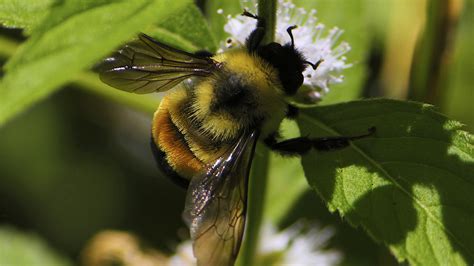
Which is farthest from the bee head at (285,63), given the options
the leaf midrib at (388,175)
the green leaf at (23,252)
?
the green leaf at (23,252)

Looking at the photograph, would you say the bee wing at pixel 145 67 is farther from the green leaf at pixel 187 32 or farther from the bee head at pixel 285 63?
the bee head at pixel 285 63

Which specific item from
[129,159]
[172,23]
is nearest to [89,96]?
[129,159]

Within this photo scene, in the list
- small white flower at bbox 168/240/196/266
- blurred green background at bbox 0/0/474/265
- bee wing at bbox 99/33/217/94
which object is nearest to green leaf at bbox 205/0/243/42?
bee wing at bbox 99/33/217/94

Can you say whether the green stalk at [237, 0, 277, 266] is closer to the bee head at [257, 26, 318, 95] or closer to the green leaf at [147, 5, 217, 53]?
the bee head at [257, 26, 318, 95]

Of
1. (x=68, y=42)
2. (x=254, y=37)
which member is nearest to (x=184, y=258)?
(x=254, y=37)

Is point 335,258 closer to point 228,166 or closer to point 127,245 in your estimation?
point 127,245

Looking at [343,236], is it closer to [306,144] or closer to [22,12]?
[306,144]
